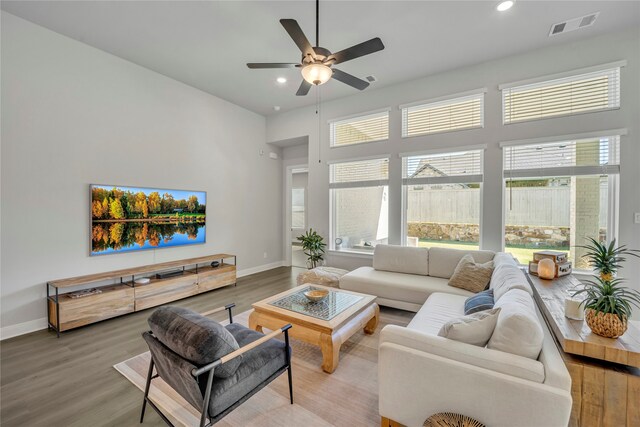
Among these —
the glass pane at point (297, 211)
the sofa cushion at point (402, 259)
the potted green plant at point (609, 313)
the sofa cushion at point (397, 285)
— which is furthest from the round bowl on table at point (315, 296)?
the glass pane at point (297, 211)

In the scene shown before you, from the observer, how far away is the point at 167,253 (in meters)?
4.43

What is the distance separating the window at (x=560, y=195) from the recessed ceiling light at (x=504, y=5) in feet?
5.87

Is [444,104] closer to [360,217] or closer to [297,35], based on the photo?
[360,217]

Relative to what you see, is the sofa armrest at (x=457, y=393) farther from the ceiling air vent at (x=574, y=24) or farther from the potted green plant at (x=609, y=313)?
the ceiling air vent at (x=574, y=24)

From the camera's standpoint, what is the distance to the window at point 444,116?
4133 millimetres

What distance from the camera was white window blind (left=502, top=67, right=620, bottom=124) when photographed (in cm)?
334

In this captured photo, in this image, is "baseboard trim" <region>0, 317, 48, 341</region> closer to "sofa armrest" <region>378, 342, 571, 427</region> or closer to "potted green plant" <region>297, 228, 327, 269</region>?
"potted green plant" <region>297, 228, 327, 269</region>

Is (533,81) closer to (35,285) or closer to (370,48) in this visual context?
(370,48)

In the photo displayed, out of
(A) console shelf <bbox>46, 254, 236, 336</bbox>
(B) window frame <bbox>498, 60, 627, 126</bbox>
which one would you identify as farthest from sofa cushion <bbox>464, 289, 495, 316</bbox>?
(A) console shelf <bbox>46, 254, 236, 336</bbox>

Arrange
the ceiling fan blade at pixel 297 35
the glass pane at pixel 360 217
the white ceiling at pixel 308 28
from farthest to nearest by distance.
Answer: the glass pane at pixel 360 217 → the white ceiling at pixel 308 28 → the ceiling fan blade at pixel 297 35

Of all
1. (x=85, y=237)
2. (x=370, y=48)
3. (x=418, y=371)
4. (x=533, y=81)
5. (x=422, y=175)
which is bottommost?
(x=418, y=371)

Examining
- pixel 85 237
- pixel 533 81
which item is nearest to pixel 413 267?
pixel 533 81

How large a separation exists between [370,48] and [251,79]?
282 centimetres

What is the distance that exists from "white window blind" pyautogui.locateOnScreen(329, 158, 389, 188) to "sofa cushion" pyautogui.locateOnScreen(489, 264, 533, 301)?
2.57 m
